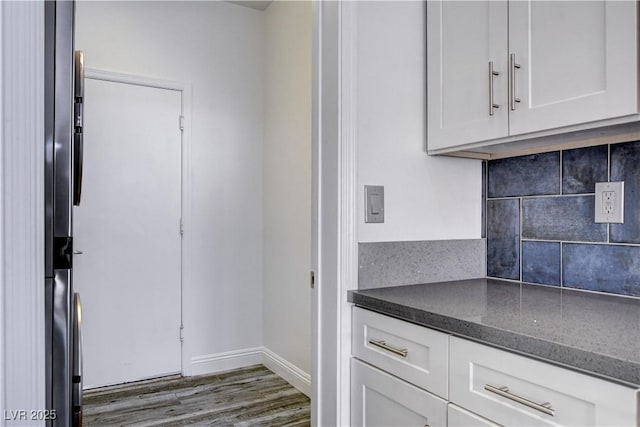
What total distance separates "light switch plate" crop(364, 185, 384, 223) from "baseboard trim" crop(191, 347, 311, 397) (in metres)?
1.63

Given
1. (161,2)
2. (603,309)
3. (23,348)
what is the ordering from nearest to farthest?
1. (23,348)
2. (603,309)
3. (161,2)

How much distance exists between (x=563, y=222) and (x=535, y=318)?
1.92 feet

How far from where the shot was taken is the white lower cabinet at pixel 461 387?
94 cm

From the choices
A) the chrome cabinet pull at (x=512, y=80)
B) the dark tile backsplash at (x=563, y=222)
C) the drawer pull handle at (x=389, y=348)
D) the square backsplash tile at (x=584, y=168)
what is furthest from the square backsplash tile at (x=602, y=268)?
the drawer pull handle at (x=389, y=348)

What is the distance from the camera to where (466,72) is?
1613 millimetres

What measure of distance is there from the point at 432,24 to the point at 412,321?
1.09 metres

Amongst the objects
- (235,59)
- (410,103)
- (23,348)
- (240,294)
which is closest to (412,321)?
(410,103)

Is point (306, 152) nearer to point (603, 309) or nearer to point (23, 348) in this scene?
point (603, 309)

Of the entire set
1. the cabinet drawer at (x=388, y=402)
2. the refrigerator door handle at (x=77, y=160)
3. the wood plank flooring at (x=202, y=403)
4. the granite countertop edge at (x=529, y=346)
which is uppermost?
the refrigerator door handle at (x=77, y=160)

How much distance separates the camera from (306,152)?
2920mm

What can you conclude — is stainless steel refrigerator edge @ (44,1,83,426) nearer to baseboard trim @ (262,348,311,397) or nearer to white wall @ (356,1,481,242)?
white wall @ (356,1,481,242)

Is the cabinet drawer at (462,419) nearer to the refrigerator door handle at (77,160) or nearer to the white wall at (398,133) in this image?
the white wall at (398,133)

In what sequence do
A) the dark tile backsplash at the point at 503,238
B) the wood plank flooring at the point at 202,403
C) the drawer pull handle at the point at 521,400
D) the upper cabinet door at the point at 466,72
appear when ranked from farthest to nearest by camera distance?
the wood plank flooring at the point at 202,403 → the dark tile backsplash at the point at 503,238 → the upper cabinet door at the point at 466,72 → the drawer pull handle at the point at 521,400

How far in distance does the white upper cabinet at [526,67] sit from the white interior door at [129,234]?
1.99m
